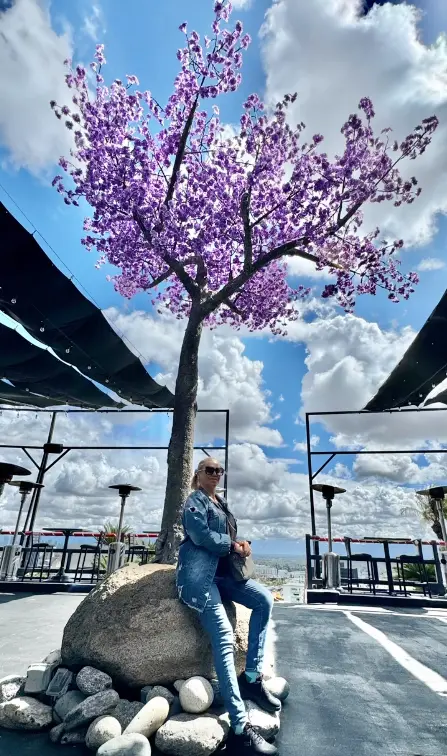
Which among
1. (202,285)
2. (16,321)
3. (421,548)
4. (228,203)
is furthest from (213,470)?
(421,548)

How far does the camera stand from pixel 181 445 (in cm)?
522

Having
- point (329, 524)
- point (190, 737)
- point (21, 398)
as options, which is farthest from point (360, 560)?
point (21, 398)

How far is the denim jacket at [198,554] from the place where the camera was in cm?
260

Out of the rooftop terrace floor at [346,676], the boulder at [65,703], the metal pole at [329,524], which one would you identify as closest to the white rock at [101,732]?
the rooftop terrace floor at [346,676]

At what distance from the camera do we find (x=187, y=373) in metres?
5.60

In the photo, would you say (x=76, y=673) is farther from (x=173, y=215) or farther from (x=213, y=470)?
(x=173, y=215)

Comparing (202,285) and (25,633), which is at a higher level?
(202,285)

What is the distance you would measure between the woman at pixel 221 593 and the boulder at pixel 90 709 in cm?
69

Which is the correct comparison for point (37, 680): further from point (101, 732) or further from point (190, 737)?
point (190, 737)

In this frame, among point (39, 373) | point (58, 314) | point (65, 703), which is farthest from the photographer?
point (39, 373)

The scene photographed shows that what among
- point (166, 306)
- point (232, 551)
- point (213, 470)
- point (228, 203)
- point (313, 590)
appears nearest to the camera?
point (232, 551)

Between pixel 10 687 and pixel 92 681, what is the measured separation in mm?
606

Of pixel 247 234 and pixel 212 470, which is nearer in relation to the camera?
pixel 212 470

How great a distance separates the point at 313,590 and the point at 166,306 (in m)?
6.92
